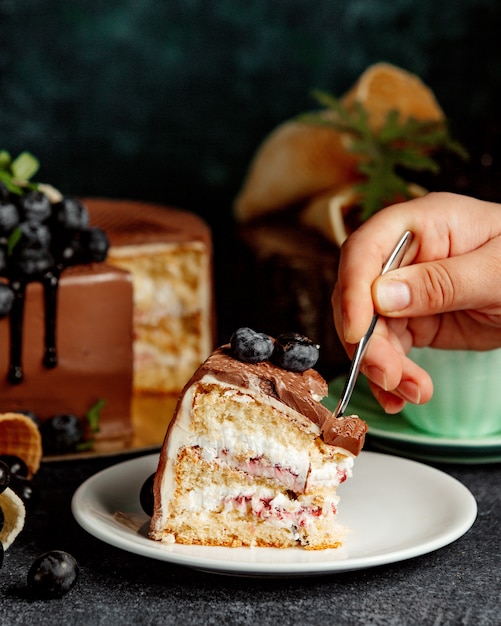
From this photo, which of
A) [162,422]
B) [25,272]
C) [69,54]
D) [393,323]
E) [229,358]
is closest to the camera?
[229,358]

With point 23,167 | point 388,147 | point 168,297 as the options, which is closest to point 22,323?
point 23,167

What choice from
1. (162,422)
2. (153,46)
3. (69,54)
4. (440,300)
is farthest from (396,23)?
(440,300)

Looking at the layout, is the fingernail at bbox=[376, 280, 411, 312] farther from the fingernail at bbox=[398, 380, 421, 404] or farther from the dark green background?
the dark green background

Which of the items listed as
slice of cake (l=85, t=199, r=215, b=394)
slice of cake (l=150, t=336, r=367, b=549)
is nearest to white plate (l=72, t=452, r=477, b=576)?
slice of cake (l=150, t=336, r=367, b=549)

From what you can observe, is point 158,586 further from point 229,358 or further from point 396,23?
point 396,23

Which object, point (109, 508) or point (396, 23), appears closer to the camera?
point (109, 508)

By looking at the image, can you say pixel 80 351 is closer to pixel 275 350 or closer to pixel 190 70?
pixel 275 350
